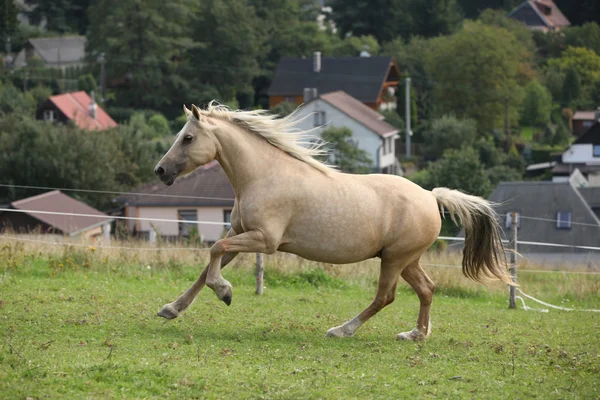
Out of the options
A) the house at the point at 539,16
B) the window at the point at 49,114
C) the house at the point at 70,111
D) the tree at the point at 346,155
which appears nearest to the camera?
the tree at the point at 346,155

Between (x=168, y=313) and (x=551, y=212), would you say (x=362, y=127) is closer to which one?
(x=551, y=212)

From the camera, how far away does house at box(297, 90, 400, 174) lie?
214 ft

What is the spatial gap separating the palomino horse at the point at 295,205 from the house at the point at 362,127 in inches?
2056

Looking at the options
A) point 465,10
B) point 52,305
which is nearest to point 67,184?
point 52,305

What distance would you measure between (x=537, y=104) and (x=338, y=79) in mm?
15476

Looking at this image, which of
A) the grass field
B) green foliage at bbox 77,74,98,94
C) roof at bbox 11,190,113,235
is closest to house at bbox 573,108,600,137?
green foliage at bbox 77,74,98,94

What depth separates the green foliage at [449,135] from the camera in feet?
225

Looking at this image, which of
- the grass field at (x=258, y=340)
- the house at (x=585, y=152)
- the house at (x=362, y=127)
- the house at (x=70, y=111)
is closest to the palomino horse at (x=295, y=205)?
the grass field at (x=258, y=340)

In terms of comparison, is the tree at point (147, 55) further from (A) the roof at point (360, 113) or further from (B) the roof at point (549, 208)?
(B) the roof at point (549, 208)

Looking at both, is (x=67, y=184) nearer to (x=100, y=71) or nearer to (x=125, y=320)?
(x=100, y=71)

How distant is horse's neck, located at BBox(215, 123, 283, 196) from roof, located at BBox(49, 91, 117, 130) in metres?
55.4

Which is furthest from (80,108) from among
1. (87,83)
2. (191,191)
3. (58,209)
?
(58,209)

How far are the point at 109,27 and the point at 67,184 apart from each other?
3305 cm

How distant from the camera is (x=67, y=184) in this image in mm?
50250
